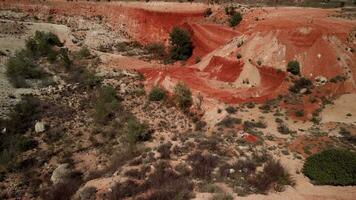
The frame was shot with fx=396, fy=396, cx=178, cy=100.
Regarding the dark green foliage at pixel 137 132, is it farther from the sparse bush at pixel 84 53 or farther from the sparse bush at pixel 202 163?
the sparse bush at pixel 84 53

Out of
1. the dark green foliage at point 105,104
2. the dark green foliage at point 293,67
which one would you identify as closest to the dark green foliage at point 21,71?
the dark green foliage at point 105,104

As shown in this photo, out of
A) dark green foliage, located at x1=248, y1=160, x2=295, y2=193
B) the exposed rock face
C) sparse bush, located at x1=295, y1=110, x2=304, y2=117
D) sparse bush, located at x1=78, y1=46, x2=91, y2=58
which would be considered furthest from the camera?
sparse bush, located at x1=78, y1=46, x2=91, y2=58

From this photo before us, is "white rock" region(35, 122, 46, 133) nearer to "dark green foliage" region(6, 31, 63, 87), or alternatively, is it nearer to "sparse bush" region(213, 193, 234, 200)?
"dark green foliage" region(6, 31, 63, 87)

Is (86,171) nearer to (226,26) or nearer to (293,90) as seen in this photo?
(293,90)

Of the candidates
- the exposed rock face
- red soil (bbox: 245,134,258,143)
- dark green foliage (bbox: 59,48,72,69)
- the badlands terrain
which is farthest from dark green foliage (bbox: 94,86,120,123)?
red soil (bbox: 245,134,258,143)

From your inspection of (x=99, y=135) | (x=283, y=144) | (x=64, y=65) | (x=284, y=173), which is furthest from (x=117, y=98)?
(x=284, y=173)

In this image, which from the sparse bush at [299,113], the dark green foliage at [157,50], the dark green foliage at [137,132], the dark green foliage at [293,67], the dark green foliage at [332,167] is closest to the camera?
the dark green foliage at [332,167]
